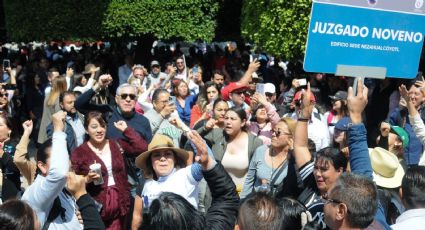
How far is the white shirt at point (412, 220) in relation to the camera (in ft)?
13.1

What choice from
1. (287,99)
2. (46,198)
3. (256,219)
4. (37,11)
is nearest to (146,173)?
(46,198)

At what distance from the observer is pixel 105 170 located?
6125mm

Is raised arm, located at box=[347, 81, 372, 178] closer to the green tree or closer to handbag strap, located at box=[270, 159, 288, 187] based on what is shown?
handbag strap, located at box=[270, 159, 288, 187]

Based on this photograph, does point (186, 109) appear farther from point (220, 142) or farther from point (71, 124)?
point (220, 142)

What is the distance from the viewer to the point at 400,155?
6441 millimetres

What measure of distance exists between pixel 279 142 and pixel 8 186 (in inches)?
89.4

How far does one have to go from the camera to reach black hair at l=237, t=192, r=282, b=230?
349 cm

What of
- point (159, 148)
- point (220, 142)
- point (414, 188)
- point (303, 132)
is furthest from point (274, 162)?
point (414, 188)

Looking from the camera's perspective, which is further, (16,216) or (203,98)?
(203,98)

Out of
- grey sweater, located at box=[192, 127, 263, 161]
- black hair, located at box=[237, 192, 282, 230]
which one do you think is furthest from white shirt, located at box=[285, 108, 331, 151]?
black hair, located at box=[237, 192, 282, 230]

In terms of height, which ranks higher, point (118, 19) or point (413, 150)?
point (118, 19)

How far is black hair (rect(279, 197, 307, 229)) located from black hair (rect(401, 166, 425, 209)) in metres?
0.66

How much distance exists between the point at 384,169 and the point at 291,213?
1.60m

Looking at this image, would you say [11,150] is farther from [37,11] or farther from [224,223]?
[37,11]
